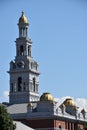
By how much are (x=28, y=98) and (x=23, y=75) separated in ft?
15.2

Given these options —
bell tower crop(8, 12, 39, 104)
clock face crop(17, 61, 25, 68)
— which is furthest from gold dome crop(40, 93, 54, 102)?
clock face crop(17, 61, 25, 68)

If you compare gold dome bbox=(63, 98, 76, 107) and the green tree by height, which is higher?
gold dome bbox=(63, 98, 76, 107)

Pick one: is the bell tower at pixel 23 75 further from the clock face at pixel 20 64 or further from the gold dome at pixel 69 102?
the gold dome at pixel 69 102

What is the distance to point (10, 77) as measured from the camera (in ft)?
367

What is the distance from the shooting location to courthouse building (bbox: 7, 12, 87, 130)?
10156 cm

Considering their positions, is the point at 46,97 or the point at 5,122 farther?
the point at 46,97

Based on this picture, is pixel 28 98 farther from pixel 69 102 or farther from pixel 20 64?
pixel 69 102

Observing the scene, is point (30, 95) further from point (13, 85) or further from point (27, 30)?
point (27, 30)

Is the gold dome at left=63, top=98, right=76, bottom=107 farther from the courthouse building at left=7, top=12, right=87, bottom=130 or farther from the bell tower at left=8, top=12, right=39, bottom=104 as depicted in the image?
the bell tower at left=8, top=12, right=39, bottom=104

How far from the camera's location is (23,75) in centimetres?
11056

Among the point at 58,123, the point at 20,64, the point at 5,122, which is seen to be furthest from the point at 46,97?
the point at 5,122

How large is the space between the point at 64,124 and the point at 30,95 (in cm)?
967

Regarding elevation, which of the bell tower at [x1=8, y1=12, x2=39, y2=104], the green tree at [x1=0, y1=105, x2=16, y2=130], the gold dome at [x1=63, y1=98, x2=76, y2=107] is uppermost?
the bell tower at [x1=8, y1=12, x2=39, y2=104]

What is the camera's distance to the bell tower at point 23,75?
109875 mm
